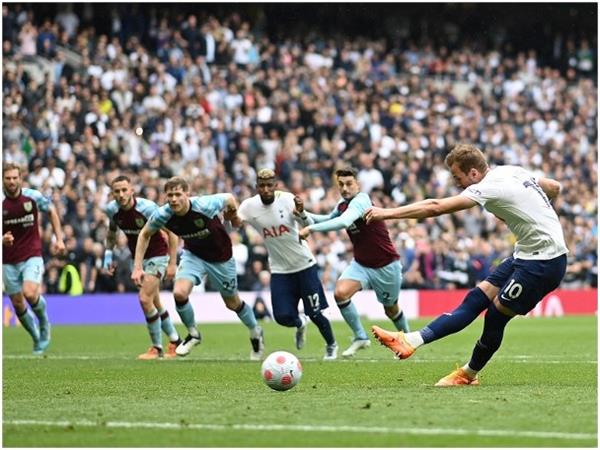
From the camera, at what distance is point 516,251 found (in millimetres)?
10953

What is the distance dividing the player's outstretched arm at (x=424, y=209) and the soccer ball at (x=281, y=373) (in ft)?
5.49

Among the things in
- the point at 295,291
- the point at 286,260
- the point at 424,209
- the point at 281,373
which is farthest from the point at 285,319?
the point at 424,209

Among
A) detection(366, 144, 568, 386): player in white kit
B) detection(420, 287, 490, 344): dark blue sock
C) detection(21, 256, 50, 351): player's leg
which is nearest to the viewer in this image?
detection(366, 144, 568, 386): player in white kit

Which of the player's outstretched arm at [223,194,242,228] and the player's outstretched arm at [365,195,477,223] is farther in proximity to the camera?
the player's outstretched arm at [223,194,242,228]

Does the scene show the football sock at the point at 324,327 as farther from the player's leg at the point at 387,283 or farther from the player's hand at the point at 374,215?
the player's hand at the point at 374,215

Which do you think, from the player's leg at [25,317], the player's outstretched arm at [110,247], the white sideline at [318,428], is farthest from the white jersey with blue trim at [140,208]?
the white sideline at [318,428]

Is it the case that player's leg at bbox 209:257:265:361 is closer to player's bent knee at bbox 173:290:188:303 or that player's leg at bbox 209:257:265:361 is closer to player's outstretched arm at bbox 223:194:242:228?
Answer: player's bent knee at bbox 173:290:188:303

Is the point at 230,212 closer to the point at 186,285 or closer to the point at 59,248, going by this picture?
the point at 186,285

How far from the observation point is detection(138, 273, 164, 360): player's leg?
640 inches

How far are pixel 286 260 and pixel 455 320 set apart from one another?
4896 millimetres

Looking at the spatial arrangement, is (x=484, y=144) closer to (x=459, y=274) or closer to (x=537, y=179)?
(x=459, y=274)

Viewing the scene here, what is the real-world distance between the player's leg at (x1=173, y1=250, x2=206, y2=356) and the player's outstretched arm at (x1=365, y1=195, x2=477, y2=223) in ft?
20.4

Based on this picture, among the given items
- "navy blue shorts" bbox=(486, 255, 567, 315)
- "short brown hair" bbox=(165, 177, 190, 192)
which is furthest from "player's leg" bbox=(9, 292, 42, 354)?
"navy blue shorts" bbox=(486, 255, 567, 315)

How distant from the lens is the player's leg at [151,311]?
1627cm
